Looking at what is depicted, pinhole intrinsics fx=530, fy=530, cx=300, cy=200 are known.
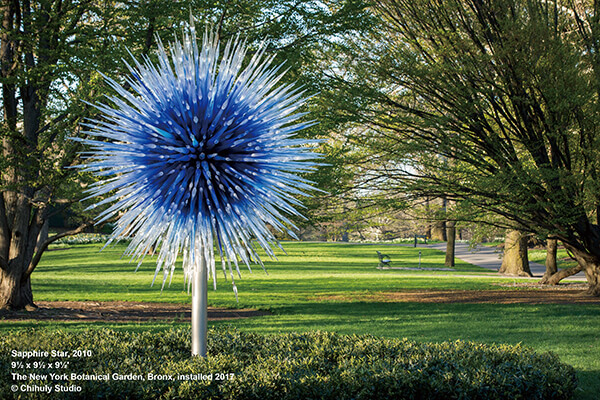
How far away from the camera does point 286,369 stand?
17.2ft

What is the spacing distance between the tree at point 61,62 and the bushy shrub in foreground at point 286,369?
4.85 metres

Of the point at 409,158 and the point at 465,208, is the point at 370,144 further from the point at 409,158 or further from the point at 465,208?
the point at 465,208

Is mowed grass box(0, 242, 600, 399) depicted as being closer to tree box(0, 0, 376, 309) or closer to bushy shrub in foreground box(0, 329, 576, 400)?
bushy shrub in foreground box(0, 329, 576, 400)

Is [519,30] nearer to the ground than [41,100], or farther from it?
farther from it

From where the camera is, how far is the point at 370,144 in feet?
42.3

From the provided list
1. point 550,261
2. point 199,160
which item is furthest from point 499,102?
point 199,160

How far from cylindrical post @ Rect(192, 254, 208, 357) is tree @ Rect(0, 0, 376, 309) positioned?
6.13 metres

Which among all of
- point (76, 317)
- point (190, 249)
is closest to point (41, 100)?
point (76, 317)

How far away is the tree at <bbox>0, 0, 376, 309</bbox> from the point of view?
998 cm

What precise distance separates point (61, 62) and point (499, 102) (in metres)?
10.00

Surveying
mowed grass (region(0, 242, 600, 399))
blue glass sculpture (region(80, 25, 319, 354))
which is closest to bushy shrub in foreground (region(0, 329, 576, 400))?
mowed grass (region(0, 242, 600, 399))

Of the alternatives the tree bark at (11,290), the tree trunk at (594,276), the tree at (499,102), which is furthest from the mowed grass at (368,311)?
the tree at (499,102)

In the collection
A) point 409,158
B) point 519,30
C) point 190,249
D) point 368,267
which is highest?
point 519,30

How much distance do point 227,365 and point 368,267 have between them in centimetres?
2292
